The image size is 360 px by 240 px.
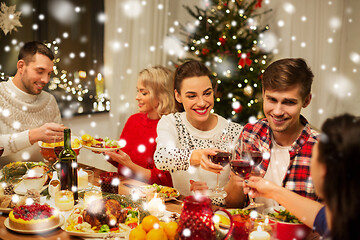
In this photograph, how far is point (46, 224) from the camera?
53.5 inches

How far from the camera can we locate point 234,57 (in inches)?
136

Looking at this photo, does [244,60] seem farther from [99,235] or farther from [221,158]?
[99,235]

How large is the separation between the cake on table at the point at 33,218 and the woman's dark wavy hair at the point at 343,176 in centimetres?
105

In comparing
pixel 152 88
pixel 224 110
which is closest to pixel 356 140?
pixel 152 88

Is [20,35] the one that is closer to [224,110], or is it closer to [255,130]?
[224,110]

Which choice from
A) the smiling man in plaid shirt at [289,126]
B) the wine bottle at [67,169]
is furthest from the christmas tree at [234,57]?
the wine bottle at [67,169]

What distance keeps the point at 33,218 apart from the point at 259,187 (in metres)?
0.90

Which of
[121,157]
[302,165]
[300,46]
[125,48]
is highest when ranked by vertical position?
[300,46]

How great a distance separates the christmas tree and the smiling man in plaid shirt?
166 centimetres

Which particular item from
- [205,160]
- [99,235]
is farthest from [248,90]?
[99,235]

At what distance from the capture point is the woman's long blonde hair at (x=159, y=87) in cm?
275

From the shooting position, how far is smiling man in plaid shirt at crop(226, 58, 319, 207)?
1.69 metres

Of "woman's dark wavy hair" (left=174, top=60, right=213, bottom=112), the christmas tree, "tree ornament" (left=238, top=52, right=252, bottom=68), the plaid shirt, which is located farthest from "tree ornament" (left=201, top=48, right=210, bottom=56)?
the plaid shirt

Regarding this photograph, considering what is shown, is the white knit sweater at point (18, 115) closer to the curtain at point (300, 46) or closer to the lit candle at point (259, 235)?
the curtain at point (300, 46)
